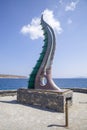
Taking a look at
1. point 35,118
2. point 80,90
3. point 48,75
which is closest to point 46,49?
point 48,75

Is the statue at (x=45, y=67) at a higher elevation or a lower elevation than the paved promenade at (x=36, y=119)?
higher

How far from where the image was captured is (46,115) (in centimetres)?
1370

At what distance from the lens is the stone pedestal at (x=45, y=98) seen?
49.6 feet

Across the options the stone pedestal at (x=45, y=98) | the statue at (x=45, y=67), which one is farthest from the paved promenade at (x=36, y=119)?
the statue at (x=45, y=67)

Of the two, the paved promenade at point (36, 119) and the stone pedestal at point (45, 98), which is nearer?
the paved promenade at point (36, 119)

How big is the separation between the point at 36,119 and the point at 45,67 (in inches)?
265

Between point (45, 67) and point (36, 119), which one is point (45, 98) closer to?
point (45, 67)

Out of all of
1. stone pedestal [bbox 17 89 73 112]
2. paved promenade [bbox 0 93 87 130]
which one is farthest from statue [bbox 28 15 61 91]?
paved promenade [bbox 0 93 87 130]

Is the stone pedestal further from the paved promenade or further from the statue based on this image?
the statue

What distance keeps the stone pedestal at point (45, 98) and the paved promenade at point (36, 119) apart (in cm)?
87

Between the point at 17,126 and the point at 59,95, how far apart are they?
16.2ft

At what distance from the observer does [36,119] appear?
1269cm

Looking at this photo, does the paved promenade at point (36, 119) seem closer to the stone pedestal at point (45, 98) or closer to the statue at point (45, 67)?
the stone pedestal at point (45, 98)

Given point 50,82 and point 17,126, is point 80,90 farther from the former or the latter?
point 17,126
